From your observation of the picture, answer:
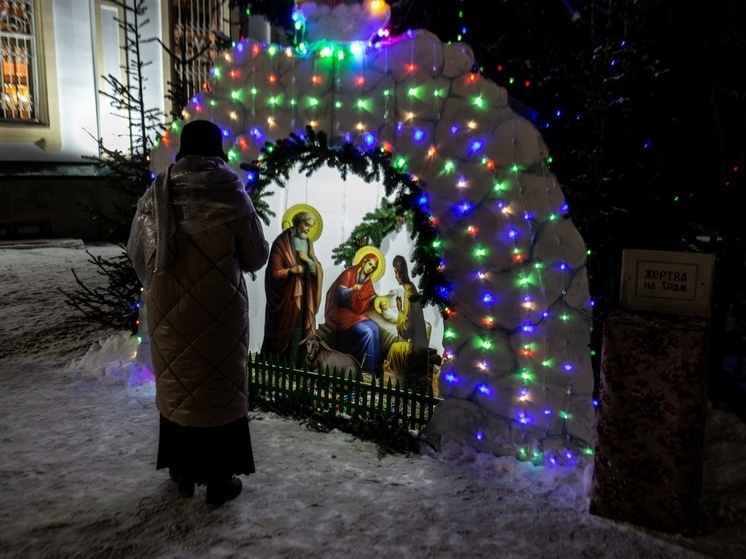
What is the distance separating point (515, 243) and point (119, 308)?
4.89 metres

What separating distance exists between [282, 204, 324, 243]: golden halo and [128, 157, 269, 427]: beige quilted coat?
228 cm

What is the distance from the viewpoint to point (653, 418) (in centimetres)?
324

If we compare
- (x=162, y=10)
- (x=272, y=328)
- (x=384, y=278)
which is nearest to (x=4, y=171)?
(x=162, y=10)

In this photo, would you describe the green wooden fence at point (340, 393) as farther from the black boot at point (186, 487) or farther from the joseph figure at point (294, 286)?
the black boot at point (186, 487)

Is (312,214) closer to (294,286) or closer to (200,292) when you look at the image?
(294,286)

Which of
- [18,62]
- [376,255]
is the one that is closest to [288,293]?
[376,255]

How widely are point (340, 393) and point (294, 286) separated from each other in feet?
4.29

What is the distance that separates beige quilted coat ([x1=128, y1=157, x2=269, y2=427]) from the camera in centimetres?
314

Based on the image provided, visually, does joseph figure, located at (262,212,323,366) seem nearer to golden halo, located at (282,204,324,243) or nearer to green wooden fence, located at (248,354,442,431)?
golden halo, located at (282,204,324,243)

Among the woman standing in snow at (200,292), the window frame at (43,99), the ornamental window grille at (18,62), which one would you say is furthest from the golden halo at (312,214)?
the ornamental window grille at (18,62)

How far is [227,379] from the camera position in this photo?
3268 mm

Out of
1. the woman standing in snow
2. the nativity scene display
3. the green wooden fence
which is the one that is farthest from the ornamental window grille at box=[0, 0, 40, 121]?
the woman standing in snow

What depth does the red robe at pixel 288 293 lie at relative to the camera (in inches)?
223

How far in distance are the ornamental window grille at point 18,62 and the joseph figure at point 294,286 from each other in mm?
12705
